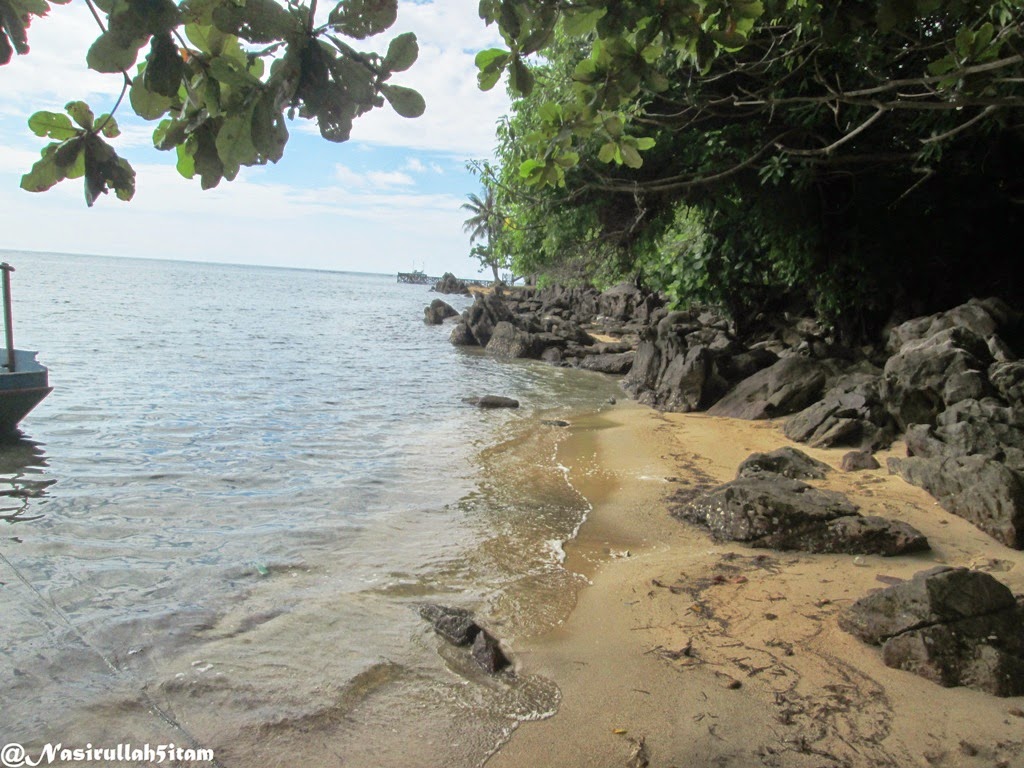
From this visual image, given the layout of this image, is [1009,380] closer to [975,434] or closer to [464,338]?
[975,434]

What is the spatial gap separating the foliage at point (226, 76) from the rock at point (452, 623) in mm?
2817

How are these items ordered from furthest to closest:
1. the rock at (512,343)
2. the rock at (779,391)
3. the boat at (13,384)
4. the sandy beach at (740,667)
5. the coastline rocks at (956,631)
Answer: the rock at (512,343), the rock at (779,391), the boat at (13,384), the coastline rocks at (956,631), the sandy beach at (740,667)

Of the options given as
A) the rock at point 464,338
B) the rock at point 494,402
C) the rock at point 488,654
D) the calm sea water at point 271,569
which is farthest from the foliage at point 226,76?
the rock at point 464,338

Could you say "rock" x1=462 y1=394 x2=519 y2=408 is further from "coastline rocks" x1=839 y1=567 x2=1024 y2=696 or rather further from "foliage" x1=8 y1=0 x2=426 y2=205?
"foliage" x1=8 y1=0 x2=426 y2=205

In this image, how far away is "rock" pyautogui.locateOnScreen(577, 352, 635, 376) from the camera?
19.2 m

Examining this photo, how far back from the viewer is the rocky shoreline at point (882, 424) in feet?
10.9

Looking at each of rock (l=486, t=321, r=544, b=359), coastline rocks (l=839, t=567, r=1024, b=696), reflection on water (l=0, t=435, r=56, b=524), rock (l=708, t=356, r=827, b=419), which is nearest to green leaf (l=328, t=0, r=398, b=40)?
coastline rocks (l=839, t=567, r=1024, b=696)

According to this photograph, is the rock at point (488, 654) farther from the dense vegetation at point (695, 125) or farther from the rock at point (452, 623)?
the dense vegetation at point (695, 125)

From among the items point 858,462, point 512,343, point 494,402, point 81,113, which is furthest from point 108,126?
point 512,343

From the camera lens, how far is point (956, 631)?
10.6 feet

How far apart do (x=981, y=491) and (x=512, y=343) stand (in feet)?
62.4

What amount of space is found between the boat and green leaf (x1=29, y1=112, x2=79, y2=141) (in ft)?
26.1

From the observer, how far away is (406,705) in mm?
3324

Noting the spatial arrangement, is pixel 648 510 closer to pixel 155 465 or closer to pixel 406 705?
pixel 406 705
